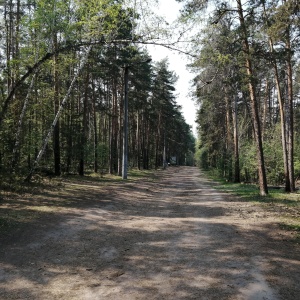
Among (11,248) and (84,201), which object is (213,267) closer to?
(11,248)

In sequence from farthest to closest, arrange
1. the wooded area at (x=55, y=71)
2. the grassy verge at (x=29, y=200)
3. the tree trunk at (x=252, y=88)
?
the tree trunk at (x=252, y=88) → the wooded area at (x=55, y=71) → the grassy verge at (x=29, y=200)

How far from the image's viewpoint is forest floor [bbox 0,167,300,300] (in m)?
4.24

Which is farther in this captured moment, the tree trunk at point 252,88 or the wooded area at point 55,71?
the tree trunk at point 252,88

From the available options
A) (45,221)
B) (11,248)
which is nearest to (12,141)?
(45,221)

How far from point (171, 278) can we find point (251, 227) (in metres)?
4.30

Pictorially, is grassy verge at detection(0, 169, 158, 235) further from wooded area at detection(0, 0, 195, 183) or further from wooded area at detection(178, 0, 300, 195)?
wooded area at detection(178, 0, 300, 195)

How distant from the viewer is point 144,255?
574 centimetres

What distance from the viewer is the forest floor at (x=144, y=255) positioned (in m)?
4.24

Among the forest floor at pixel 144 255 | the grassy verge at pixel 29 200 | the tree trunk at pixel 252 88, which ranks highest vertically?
the tree trunk at pixel 252 88

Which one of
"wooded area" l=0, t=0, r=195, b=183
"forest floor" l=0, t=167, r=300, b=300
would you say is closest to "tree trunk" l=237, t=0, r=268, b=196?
"forest floor" l=0, t=167, r=300, b=300

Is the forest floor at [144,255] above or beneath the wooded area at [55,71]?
beneath

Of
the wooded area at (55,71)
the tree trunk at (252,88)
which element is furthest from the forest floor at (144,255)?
the tree trunk at (252,88)

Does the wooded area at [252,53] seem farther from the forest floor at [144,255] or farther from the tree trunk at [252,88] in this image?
the forest floor at [144,255]

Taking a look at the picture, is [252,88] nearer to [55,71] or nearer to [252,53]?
[252,53]
